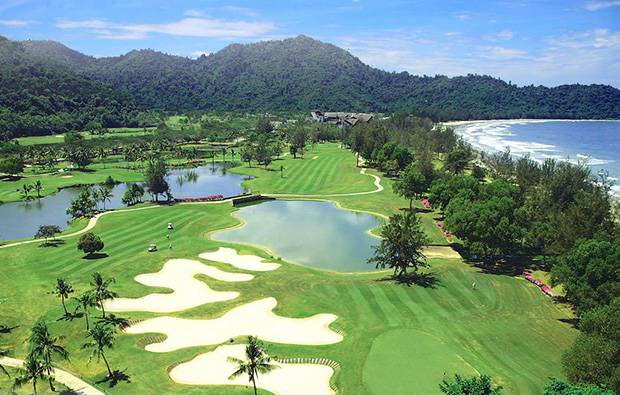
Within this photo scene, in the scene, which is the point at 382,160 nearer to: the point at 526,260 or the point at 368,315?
the point at 526,260

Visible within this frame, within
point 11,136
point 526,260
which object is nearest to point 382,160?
point 526,260

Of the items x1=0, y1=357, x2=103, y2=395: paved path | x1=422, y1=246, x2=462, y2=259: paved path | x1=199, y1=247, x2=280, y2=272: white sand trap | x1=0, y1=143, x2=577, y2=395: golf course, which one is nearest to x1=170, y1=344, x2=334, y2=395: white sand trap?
x1=0, y1=143, x2=577, y2=395: golf course

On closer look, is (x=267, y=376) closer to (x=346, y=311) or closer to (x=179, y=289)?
(x=346, y=311)

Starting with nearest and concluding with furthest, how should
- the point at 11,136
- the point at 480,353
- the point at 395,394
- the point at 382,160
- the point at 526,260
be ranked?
the point at 395,394
the point at 480,353
the point at 526,260
the point at 382,160
the point at 11,136

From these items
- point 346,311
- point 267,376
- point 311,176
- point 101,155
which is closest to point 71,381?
point 267,376

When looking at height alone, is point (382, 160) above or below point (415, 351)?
above

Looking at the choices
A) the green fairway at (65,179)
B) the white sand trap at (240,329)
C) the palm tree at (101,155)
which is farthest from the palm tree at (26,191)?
the white sand trap at (240,329)
